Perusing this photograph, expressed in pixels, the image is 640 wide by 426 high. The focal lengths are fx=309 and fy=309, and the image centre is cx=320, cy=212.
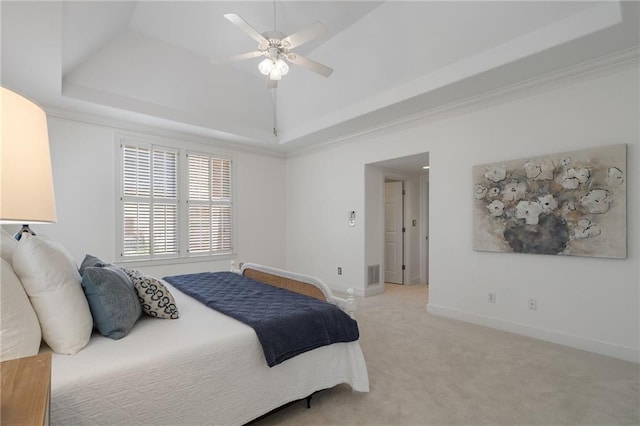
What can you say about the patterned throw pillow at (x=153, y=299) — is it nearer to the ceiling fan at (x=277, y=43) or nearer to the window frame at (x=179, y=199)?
the ceiling fan at (x=277, y=43)

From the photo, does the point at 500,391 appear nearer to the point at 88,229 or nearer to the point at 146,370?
the point at 146,370

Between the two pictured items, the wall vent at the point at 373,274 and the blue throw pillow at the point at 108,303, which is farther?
the wall vent at the point at 373,274

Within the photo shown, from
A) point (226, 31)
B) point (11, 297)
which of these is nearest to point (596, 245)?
point (11, 297)

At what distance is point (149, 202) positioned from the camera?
4.63 m

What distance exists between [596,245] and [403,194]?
339 centimetres

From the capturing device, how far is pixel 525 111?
3.28 metres

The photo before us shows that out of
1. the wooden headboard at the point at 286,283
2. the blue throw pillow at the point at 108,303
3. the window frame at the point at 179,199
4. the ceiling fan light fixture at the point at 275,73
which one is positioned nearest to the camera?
the blue throw pillow at the point at 108,303

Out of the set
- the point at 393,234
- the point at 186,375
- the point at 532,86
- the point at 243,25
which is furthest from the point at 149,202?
the point at 532,86

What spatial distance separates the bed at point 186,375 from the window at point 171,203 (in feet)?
9.92

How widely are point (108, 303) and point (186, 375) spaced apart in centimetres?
57

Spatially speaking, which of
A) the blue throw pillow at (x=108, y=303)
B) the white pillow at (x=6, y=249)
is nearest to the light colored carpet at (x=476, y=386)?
the blue throw pillow at (x=108, y=303)

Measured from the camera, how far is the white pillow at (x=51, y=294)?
1.37 metres

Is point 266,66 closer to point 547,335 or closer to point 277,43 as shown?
point 277,43

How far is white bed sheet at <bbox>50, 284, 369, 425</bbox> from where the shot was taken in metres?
1.27
